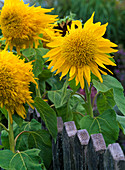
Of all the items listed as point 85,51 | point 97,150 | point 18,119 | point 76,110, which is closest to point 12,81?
point 18,119

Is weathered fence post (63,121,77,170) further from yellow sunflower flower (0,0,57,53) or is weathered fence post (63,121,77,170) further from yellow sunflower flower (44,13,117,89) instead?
yellow sunflower flower (0,0,57,53)

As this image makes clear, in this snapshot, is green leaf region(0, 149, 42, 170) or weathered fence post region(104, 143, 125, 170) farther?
green leaf region(0, 149, 42, 170)

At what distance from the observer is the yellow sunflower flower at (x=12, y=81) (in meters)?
1.02

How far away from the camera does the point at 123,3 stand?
7.69m

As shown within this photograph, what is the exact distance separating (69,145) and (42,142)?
15cm

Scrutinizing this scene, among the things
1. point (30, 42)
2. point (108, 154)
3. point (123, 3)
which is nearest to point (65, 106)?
point (30, 42)

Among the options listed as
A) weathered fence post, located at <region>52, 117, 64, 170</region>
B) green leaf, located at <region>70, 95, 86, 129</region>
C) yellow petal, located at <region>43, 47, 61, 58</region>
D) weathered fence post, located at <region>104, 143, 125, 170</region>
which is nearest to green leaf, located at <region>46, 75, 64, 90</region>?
green leaf, located at <region>70, 95, 86, 129</region>

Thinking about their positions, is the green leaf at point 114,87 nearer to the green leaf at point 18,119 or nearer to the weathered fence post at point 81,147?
the weathered fence post at point 81,147

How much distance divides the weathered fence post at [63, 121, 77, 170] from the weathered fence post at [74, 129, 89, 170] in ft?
0.18

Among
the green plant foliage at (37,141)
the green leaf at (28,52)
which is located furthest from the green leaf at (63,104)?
the green leaf at (28,52)

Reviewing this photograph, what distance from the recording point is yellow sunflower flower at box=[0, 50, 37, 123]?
1.02m

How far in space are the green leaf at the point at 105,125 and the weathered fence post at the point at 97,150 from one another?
108mm

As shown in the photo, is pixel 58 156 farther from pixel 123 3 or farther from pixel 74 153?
pixel 123 3

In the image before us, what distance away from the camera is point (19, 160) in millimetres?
1108
